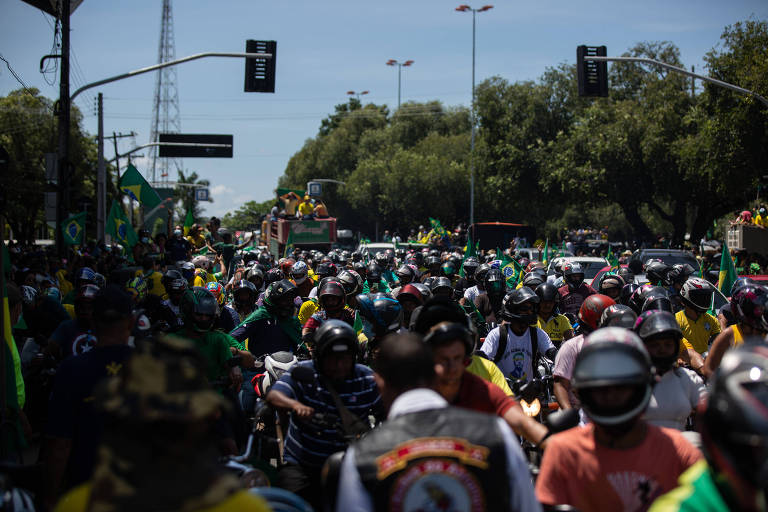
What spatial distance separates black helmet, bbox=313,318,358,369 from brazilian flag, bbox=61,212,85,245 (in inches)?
544

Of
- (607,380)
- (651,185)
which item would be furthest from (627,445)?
(651,185)

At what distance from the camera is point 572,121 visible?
47625mm

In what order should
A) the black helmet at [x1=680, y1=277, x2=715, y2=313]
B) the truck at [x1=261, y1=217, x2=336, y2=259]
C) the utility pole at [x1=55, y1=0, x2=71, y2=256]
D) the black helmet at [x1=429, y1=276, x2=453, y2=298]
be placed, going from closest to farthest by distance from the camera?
the black helmet at [x1=680, y1=277, x2=715, y2=313]
the black helmet at [x1=429, y1=276, x2=453, y2=298]
the utility pole at [x1=55, y1=0, x2=71, y2=256]
the truck at [x1=261, y1=217, x2=336, y2=259]

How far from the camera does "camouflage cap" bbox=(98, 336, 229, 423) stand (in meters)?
2.26

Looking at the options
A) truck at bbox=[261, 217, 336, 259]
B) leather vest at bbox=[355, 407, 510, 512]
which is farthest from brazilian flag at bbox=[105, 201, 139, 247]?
leather vest at bbox=[355, 407, 510, 512]

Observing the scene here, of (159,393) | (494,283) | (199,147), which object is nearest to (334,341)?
(159,393)

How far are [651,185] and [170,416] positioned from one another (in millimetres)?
41658

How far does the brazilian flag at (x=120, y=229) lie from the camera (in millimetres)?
17997

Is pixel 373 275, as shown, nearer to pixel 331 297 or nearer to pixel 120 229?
pixel 120 229

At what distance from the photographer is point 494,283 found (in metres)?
10.7

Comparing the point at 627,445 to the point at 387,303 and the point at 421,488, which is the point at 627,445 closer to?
the point at 421,488

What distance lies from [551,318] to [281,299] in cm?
289

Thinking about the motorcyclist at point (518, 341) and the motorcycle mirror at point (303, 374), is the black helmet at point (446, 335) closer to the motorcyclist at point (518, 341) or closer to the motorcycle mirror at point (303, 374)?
Answer: the motorcycle mirror at point (303, 374)

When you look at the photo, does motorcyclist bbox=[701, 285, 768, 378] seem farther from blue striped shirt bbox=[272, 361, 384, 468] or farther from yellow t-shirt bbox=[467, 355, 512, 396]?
blue striped shirt bbox=[272, 361, 384, 468]
